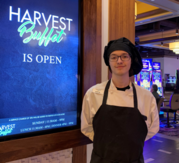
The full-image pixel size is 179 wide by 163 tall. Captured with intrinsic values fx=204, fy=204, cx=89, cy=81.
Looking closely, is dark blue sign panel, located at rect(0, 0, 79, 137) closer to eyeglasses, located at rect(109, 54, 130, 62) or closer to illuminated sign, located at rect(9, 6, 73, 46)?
illuminated sign, located at rect(9, 6, 73, 46)

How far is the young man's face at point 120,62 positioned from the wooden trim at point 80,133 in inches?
13.8

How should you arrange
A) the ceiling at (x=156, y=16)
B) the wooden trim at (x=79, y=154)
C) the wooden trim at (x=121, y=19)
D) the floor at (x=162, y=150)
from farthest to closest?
the ceiling at (x=156, y=16), the floor at (x=162, y=150), the wooden trim at (x=121, y=19), the wooden trim at (x=79, y=154)

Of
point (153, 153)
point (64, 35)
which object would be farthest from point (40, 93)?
point (153, 153)

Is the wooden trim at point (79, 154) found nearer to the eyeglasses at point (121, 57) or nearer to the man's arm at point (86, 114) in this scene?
the man's arm at point (86, 114)

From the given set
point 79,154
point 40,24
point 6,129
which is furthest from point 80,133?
point 40,24

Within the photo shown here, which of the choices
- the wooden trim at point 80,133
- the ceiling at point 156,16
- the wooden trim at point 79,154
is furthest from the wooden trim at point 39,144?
the ceiling at point 156,16

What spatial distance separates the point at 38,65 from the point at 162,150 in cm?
365

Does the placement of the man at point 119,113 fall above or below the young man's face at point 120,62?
below

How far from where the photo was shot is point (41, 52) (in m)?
1.61

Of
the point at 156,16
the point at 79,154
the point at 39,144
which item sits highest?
the point at 156,16

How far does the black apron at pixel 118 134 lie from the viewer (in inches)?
56.5

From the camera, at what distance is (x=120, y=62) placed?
4.91 feet

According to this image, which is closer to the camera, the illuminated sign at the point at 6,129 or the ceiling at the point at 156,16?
the illuminated sign at the point at 6,129

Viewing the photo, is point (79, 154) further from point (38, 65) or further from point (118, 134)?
point (38, 65)
